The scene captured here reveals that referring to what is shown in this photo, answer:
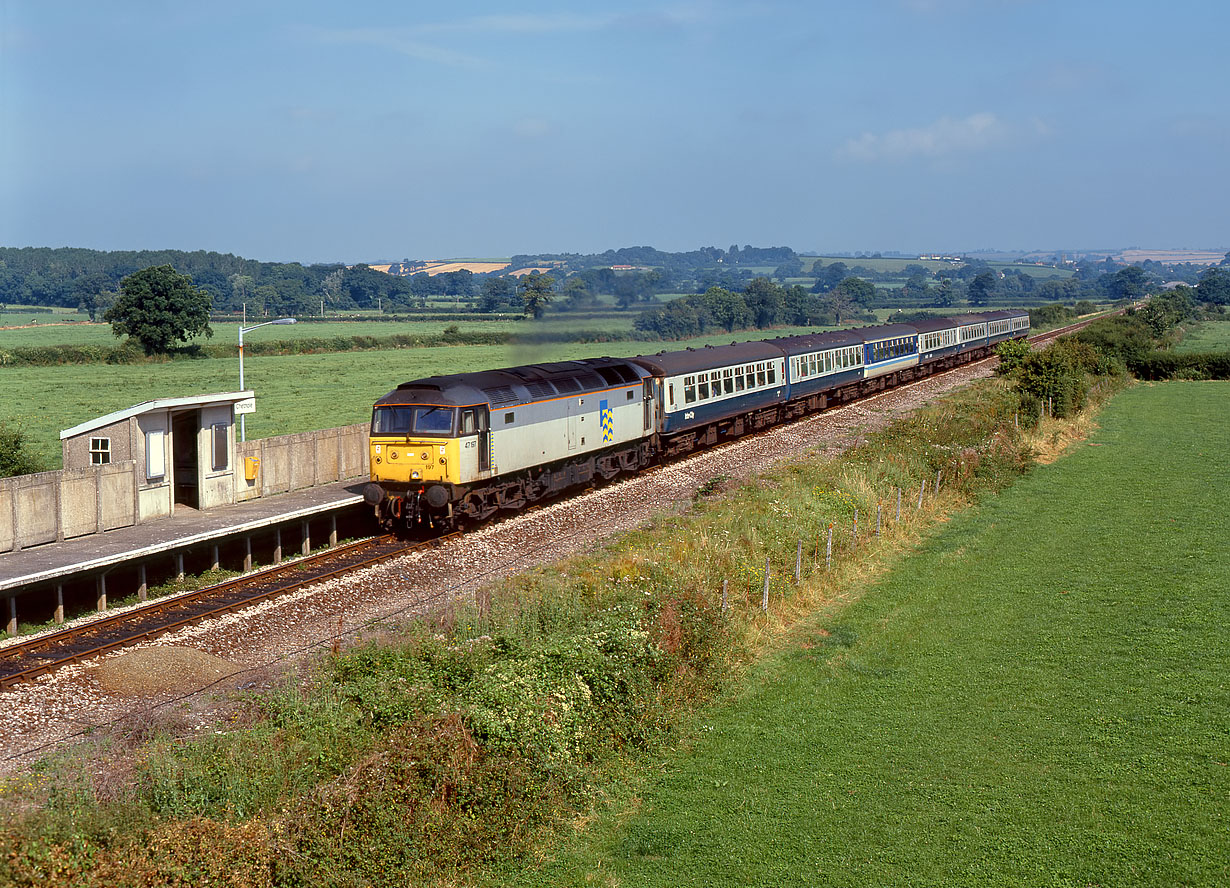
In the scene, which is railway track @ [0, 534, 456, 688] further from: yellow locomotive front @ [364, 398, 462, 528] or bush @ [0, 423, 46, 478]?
bush @ [0, 423, 46, 478]

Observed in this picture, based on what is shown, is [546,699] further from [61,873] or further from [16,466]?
[16,466]

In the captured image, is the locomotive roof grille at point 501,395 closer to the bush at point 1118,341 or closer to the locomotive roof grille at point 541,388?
the locomotive roof grille at point 541,388

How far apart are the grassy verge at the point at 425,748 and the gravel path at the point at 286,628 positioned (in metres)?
1.37

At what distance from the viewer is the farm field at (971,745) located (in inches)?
463

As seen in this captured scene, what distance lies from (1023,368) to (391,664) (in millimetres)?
38566

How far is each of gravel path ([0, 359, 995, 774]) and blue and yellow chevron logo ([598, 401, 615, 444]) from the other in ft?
4.94

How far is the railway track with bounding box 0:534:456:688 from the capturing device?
16555mm

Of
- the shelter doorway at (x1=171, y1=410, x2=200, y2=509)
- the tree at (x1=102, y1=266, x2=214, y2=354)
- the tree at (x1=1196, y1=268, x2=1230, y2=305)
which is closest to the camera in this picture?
the shelter doorway at (x1=171, y1=410, x2=200, y2=509)

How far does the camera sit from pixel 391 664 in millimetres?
13570

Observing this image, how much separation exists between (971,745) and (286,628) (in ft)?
35.5

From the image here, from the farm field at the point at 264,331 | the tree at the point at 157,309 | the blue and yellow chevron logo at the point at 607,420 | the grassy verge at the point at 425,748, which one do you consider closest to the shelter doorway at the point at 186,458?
the grassy verge at the point at 425,748

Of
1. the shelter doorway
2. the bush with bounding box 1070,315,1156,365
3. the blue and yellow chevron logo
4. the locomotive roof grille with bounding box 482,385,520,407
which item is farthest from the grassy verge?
the bush with bounding box 1070,315,1156,365

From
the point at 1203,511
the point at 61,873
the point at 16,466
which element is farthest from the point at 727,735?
the point at 1203,511

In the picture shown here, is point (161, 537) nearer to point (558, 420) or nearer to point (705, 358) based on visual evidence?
point (558, 420)
